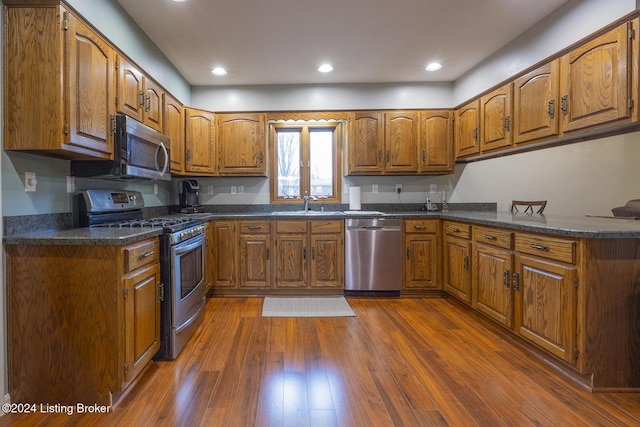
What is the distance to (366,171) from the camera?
12.8ft

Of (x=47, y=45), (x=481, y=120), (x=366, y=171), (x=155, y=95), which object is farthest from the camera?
(x=366, y=171)

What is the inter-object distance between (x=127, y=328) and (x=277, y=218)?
2.01m

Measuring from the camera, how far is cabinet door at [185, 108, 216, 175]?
11.7ft

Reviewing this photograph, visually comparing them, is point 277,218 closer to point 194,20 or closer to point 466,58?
point 194,20

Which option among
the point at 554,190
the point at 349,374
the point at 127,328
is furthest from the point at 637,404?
the point at 127,328

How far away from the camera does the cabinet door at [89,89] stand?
174 cm

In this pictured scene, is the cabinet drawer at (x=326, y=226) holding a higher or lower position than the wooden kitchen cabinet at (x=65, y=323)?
higher

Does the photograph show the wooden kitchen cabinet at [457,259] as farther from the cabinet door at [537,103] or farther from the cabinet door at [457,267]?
the cabinet door at [537,103]

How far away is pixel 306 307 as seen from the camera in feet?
10.5

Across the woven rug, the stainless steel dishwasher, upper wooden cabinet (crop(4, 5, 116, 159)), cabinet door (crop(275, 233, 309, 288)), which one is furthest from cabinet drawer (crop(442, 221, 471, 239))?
upper wooden cabinet (crop(4, 5, 116, 159))

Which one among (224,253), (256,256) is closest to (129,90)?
(224,253)

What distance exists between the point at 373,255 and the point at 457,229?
0.91 m

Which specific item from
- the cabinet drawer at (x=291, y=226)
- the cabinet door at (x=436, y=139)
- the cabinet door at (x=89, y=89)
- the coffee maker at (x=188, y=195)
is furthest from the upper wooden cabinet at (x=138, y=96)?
Answer: the cabinet door at (x=436, y=139)

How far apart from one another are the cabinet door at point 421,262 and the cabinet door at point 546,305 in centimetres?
127
